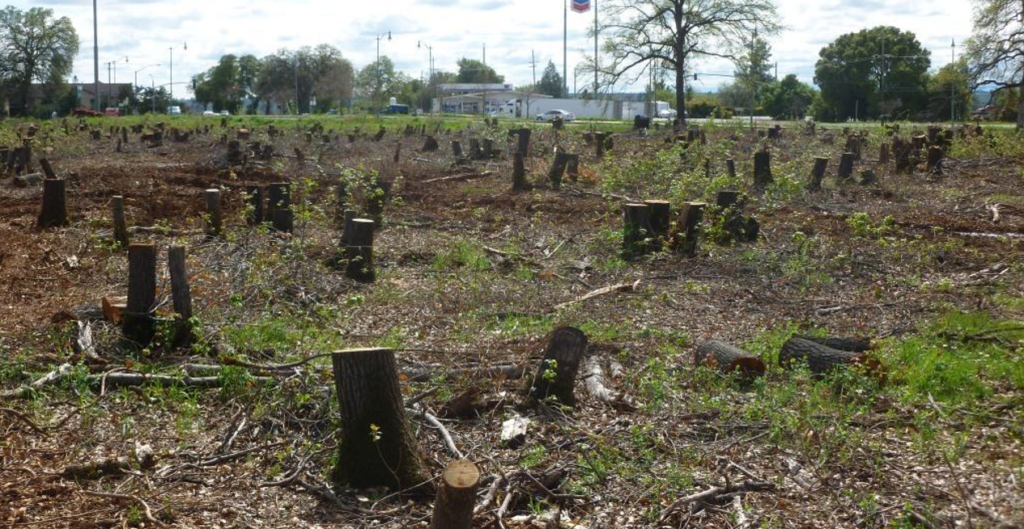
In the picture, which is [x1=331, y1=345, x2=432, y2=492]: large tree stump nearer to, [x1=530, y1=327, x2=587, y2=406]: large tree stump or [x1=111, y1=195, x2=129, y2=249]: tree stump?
[x1=530, y1=327, x2=587, y2=406]: large tree stump

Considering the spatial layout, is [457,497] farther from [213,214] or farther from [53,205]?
[53,205]

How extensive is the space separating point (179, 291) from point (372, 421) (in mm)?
2746

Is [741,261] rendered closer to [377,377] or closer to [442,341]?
[442,341]

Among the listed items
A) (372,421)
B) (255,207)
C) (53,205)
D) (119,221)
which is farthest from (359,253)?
(372,421)

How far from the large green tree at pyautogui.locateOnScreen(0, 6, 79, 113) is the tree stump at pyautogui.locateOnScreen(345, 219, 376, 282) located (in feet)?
217

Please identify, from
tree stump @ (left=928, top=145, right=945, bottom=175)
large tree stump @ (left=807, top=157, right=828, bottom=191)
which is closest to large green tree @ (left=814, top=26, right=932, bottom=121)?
tree stump @ (left=928, top=145, right=945, bottom=175)

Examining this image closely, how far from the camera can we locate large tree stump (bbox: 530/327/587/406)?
20.4 feet

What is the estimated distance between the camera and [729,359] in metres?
7.02

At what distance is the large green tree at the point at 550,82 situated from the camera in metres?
113

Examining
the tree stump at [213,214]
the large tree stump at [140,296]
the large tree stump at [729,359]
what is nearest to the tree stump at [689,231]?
the large tree stump at [729,359]

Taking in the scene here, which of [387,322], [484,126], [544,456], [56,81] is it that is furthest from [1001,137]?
[56,81]

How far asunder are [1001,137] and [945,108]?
24.1 m

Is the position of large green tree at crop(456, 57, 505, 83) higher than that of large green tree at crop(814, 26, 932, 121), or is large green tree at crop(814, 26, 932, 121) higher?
large green tree at crop(456, 57, 505, 83)

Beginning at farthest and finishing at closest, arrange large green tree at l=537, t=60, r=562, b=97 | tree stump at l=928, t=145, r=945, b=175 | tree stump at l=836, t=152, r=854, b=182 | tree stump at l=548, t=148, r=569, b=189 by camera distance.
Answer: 1. large green tree at l=537, t=60, r=562, b=97
2. tree stump at l=928, t=145, r=945, b=175
3. tree stump at l=836, t=152, r=854, b=182
4. tree stump at l=548, t=148, r=569, b=189
